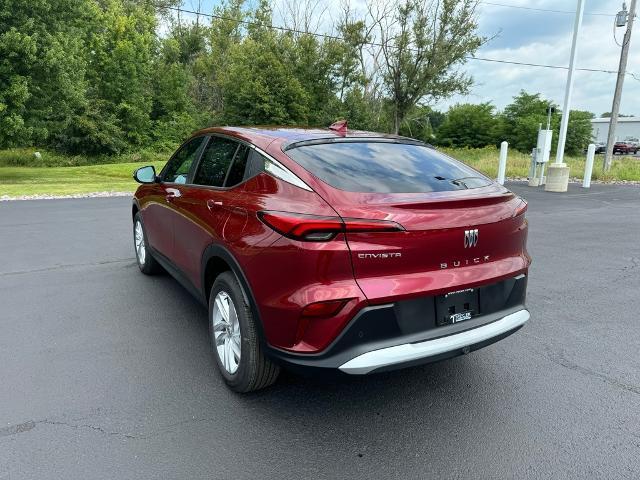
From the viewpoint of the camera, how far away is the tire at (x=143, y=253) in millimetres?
5188

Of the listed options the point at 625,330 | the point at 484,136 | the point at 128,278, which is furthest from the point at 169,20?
the point at 625,330

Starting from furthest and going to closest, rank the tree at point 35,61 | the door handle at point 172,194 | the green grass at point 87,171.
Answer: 1. the tree at point 35,61
2. the green grass at point 87,171
3. the door handle at point 172,194

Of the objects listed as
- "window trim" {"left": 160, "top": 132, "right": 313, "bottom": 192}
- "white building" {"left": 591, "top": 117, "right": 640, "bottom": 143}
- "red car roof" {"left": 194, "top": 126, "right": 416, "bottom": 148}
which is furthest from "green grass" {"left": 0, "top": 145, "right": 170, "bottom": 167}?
"white building" {"left": 591, "top": 117, "right": 640, "bottom": 143}

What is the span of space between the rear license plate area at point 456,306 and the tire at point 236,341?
3.30ft

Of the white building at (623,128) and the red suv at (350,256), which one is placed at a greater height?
the white building at (623,128)

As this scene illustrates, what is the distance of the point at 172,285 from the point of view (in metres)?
5.11

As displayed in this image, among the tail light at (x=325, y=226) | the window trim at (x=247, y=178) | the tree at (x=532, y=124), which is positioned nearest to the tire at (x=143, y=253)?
the window trim at (x=247, y=178)

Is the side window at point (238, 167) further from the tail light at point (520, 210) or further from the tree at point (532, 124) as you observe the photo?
the tree at point (532, 124)

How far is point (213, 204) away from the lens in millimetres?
3219

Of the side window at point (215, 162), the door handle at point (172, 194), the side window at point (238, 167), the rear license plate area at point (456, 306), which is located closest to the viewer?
the rear license plate area at point (456, 306)

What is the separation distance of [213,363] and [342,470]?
1.39 m

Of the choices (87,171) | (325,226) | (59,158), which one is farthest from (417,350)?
(59,158)

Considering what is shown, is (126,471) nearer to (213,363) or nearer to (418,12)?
(213,363)

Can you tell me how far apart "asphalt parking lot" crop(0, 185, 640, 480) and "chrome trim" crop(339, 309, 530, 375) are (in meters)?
0.18
